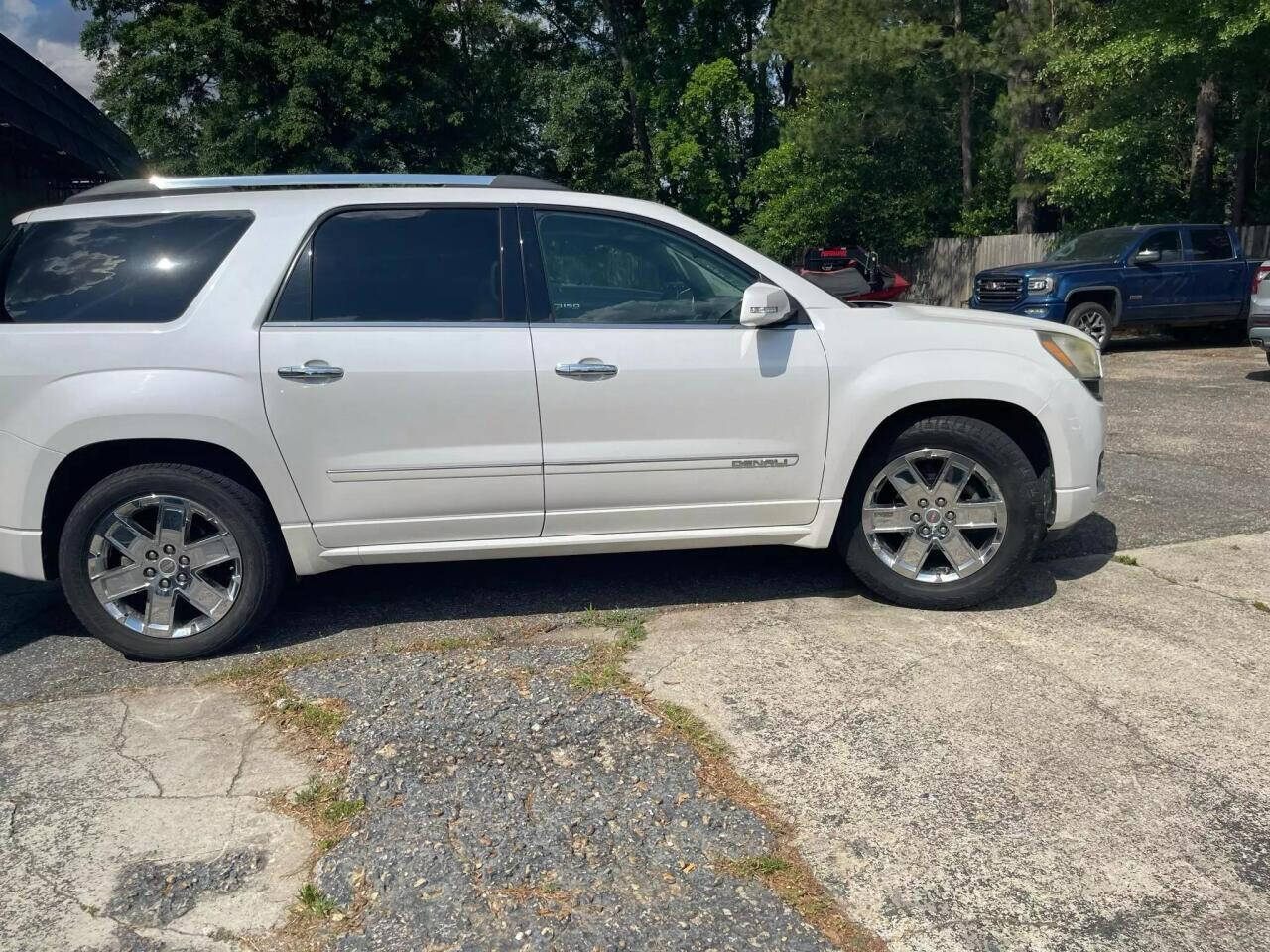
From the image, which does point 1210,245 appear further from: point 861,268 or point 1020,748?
point 1020,748

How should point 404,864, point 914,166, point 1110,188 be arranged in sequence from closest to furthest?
point 404,864, point 1110,188, point 914,166

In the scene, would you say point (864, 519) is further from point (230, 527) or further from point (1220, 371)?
point (1220, 371)

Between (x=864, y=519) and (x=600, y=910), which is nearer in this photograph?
(x=600, y=910)

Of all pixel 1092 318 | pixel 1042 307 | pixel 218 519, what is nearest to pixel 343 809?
Answer: pixel 218 519

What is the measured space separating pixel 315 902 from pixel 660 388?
2.39 metres

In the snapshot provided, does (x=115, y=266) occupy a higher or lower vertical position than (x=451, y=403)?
higher

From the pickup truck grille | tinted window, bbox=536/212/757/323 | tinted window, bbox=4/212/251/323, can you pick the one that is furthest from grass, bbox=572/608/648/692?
the pickup truck grille

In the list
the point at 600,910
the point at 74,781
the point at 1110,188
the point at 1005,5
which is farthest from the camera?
the point at 1005,5

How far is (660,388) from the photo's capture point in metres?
4.43

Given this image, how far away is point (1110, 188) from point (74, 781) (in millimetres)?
19953

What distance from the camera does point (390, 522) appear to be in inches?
174

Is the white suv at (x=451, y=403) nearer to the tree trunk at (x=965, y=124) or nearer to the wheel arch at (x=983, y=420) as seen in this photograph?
the wheel arch at (x=983, y=420)

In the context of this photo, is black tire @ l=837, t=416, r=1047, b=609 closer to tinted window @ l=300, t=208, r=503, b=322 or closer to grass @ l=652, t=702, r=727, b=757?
grass @ l=652, t=702, r=727, b=757

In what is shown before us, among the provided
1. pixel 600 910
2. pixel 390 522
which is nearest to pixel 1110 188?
pixel 390 522
